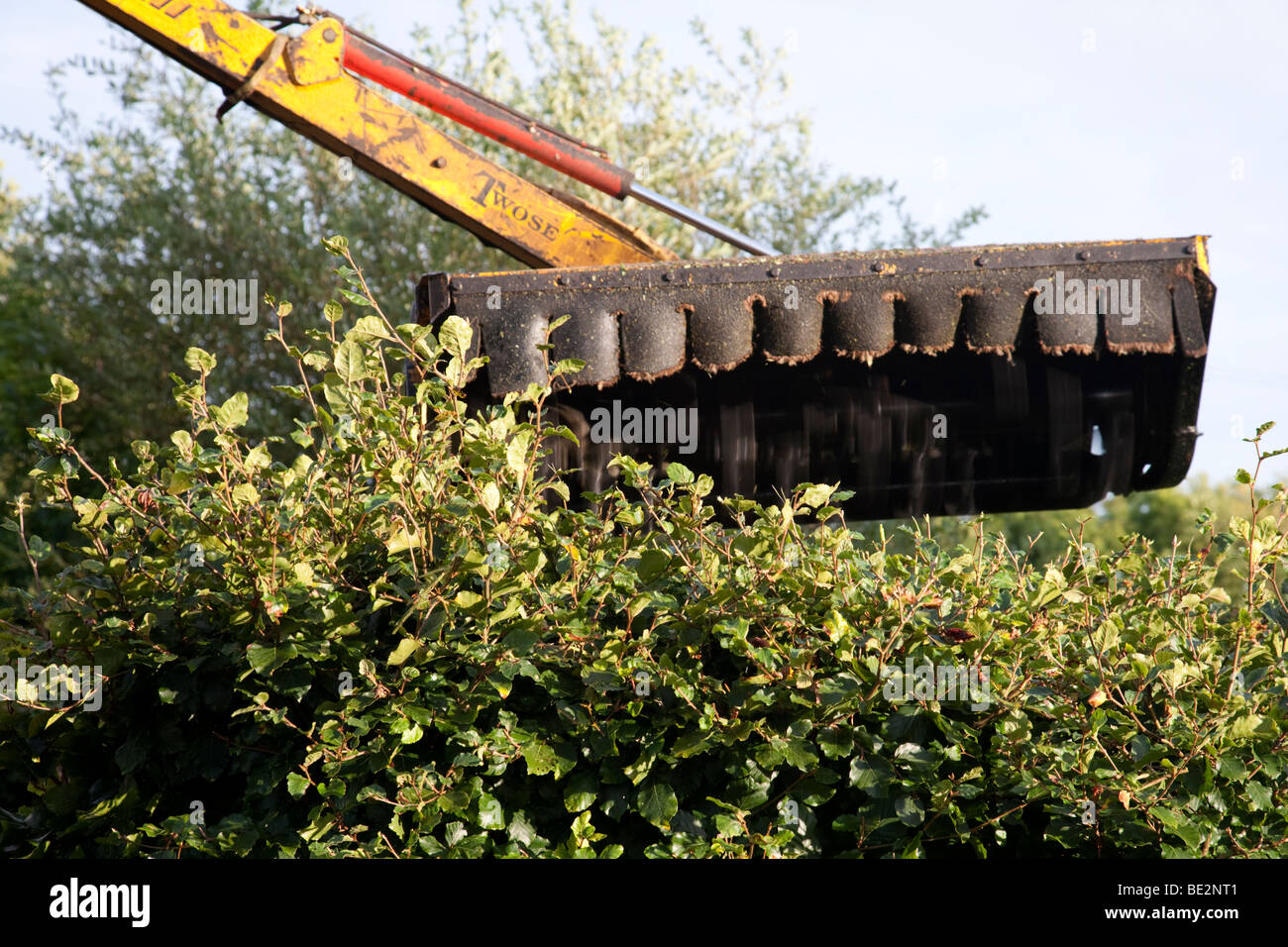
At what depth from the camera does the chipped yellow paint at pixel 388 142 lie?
5637mm

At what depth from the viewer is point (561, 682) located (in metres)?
2.71

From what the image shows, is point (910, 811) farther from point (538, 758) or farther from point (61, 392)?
point (61, 392)

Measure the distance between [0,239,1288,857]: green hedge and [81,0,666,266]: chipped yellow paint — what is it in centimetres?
307

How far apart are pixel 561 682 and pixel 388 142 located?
3960 millimetres

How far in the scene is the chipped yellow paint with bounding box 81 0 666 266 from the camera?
5637 mm

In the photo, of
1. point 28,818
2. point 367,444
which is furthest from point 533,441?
point 28,818

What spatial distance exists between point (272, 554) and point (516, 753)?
732mm

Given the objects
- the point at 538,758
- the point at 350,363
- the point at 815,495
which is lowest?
the point at 538,758

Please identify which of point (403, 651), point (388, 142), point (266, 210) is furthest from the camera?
point (266, 210)

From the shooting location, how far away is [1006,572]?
311cm

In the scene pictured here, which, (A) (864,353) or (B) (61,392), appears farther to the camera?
(A) (864,353)

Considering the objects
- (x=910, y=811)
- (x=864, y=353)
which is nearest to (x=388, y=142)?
(x=864, y=353)

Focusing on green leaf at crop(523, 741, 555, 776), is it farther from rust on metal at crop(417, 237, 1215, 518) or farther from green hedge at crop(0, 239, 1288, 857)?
rust on metal at crop(417, 237, 1215, 518)

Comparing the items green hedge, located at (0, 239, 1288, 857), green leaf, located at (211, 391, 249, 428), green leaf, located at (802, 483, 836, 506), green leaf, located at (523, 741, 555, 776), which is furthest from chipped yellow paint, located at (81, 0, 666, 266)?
green leaf, located at (523, 741, 555, 776)
